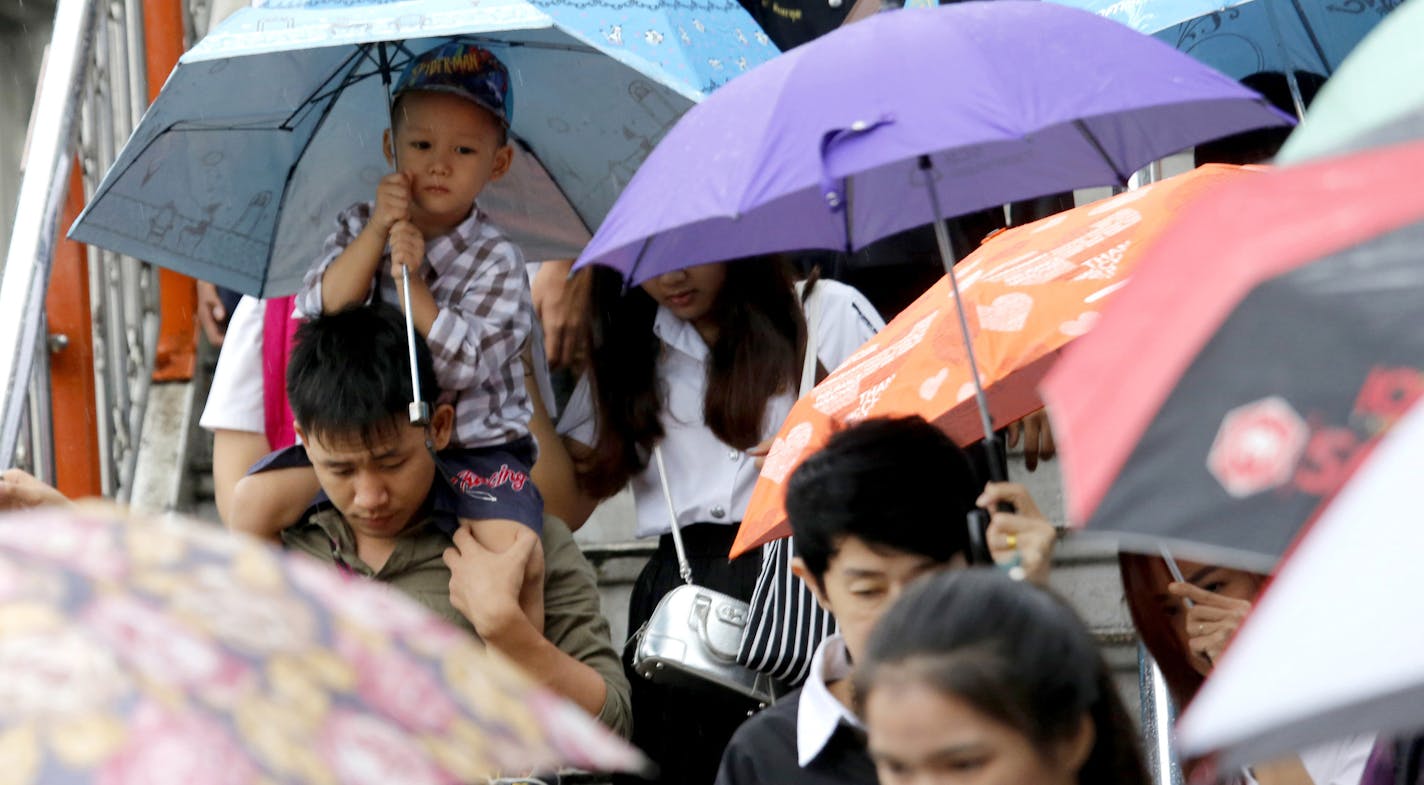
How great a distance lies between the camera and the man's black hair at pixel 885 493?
338cm

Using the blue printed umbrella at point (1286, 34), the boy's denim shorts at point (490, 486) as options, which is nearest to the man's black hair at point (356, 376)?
the boy's denim shorts at point (490, 486)

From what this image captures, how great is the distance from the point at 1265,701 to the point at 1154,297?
0.47 metres

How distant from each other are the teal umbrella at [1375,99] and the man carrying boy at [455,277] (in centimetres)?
267

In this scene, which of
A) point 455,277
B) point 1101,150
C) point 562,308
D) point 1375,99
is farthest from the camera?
point 562,308

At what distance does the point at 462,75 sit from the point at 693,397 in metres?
0.94

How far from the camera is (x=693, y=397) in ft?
15.7

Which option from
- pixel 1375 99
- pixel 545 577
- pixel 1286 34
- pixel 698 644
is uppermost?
pixel 1375 99

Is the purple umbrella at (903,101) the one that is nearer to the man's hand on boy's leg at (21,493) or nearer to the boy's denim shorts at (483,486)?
the boy's denim shorts at (483,486)

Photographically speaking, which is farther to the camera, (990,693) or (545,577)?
(545,577)

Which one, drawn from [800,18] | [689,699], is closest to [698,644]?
[689,699]

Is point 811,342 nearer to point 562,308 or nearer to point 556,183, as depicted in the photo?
point 556,183

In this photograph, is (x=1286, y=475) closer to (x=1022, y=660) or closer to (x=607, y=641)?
(x=1022, y=660)

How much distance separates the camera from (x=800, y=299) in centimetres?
477

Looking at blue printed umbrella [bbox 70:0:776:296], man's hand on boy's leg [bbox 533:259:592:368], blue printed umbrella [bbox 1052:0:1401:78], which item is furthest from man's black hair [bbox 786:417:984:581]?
blue printed umbrella [bbox 1052:0:1401:78]
